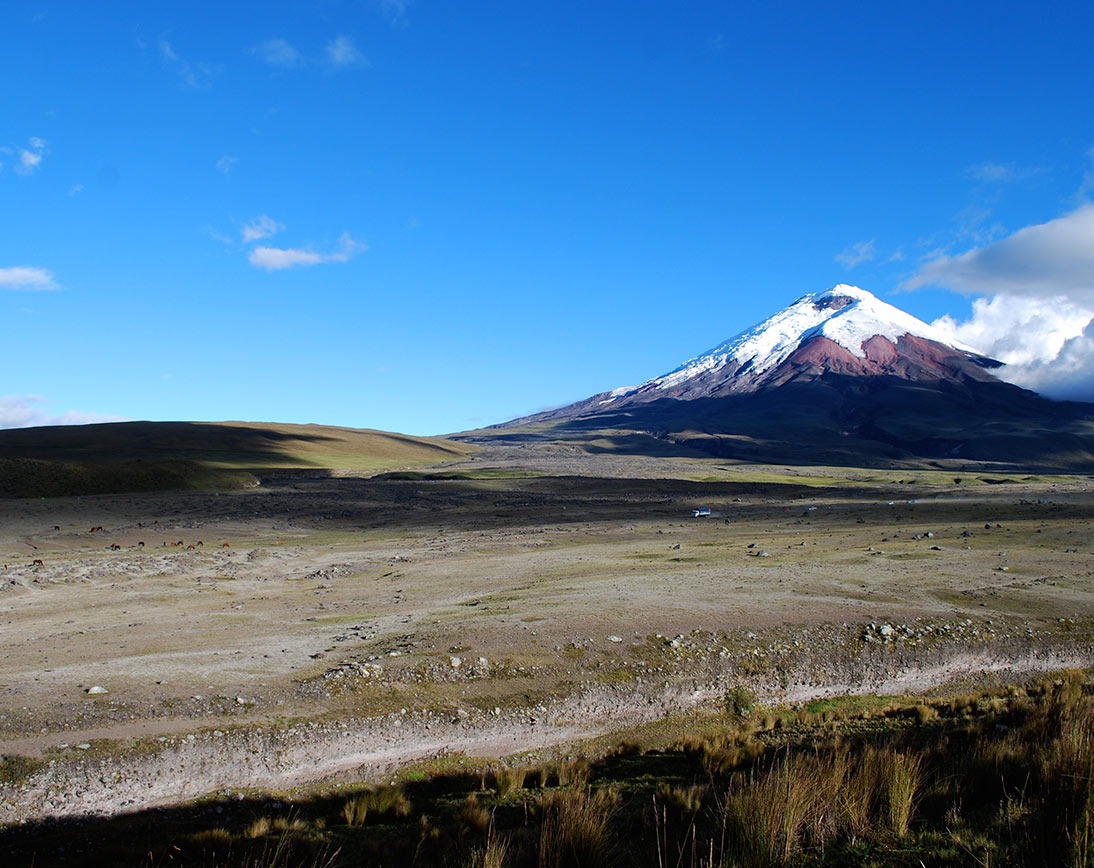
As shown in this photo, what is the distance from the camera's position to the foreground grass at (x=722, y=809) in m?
6.55

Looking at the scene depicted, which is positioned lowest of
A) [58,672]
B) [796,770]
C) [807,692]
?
[807,692]

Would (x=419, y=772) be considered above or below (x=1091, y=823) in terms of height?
below

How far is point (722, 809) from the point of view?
24.6 feet

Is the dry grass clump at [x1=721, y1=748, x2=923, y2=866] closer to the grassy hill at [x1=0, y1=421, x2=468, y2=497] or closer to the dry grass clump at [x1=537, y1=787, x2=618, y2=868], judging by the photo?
the dry grass clump at [x1=537, y1=787, x2=618, y2=868]

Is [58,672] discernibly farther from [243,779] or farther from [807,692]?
[807,692]

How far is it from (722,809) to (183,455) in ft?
408

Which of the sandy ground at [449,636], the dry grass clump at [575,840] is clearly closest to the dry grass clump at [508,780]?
the sandy ground at [449,636]

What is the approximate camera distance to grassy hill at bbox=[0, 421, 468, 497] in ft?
211

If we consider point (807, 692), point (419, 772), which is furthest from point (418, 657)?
point (807, 692)

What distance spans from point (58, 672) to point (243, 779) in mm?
6200

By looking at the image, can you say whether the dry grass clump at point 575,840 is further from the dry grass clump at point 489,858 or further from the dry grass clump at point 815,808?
the dry grass clump at point 815,808

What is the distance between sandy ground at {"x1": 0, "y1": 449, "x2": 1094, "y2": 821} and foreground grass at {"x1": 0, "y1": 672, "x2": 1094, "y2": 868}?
58.2 inches

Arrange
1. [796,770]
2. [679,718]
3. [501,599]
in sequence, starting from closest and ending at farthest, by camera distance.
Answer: [796,770]
[679,718]
[501,599]

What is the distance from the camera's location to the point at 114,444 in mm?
126938
